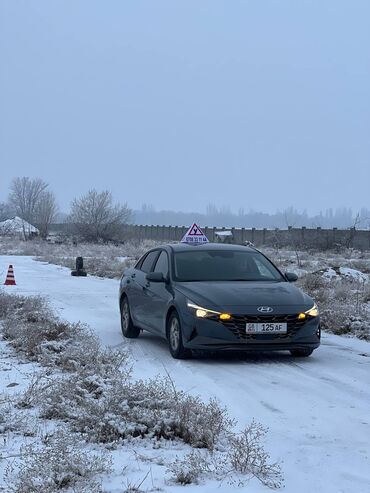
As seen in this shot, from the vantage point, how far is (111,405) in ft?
20.9

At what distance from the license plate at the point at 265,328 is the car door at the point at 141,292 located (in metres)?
2.24

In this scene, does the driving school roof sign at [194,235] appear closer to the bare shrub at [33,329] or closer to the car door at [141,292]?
the bare shrub at [33,329]

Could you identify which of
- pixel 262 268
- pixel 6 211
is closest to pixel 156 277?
pixel 262 268

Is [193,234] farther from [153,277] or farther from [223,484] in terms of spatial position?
[223,484]

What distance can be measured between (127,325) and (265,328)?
3.43 metres

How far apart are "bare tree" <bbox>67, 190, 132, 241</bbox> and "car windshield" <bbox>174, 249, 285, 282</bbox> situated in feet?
221

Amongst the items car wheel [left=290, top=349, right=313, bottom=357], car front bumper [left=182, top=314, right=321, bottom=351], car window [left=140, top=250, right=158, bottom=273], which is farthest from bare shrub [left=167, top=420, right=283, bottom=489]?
car window [left=140, top=250, right=158, bottom=273]

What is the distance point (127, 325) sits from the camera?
12.0m

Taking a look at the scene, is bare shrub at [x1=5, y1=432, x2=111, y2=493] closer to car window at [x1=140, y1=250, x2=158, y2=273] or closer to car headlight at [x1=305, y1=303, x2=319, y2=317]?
car headlight at [x1=305, y1=303, x2=319, y2=317]

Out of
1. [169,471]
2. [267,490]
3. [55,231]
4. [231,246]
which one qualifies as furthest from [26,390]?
[55,231]

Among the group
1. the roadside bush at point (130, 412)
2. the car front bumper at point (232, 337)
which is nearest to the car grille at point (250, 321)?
the car front bumper at point (232, 337)

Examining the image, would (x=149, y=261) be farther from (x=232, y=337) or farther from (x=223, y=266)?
(x=232, y=337)

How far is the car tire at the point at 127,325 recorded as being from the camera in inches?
470

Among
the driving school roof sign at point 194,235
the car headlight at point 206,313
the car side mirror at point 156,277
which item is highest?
the driving school roof sign at point 194,235
